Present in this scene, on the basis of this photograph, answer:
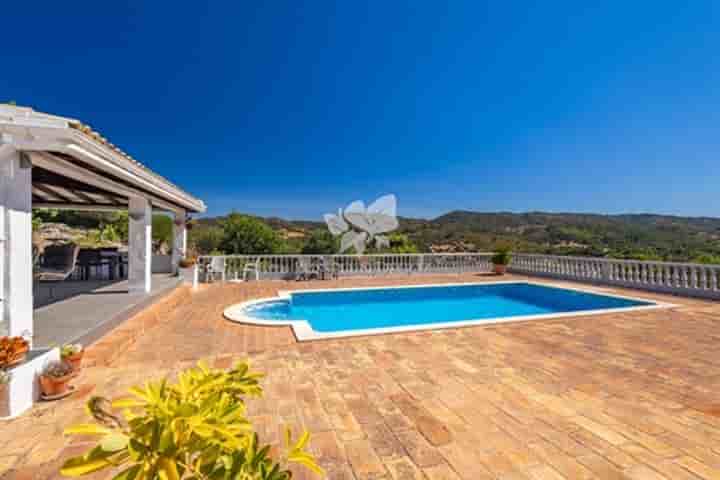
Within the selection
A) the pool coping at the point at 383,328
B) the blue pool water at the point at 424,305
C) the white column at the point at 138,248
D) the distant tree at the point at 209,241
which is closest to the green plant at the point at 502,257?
the blue pool water at the point at 424,305

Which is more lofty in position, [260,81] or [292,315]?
[260,81]

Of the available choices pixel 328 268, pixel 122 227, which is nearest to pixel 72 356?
pixel 328 268

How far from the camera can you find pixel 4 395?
283 centimetres

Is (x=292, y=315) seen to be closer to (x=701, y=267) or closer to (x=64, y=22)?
(x=701, y=267)

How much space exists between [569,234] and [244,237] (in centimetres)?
2114

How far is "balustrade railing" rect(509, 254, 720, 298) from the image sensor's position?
8578mm

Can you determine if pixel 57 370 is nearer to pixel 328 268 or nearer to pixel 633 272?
pixel 328 268

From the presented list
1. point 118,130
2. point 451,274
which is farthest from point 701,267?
point 118,130

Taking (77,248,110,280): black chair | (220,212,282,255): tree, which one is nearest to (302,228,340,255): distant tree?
(220,212,282,255): tree

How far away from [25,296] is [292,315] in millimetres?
5616

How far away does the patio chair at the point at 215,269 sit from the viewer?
11.3 meters

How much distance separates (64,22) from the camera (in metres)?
10.9

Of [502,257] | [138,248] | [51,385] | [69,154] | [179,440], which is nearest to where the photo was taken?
[179,440]

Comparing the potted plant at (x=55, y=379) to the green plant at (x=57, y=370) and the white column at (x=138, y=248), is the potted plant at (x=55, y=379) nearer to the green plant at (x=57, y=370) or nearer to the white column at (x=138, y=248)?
the green plant at (x=57, y=370)
